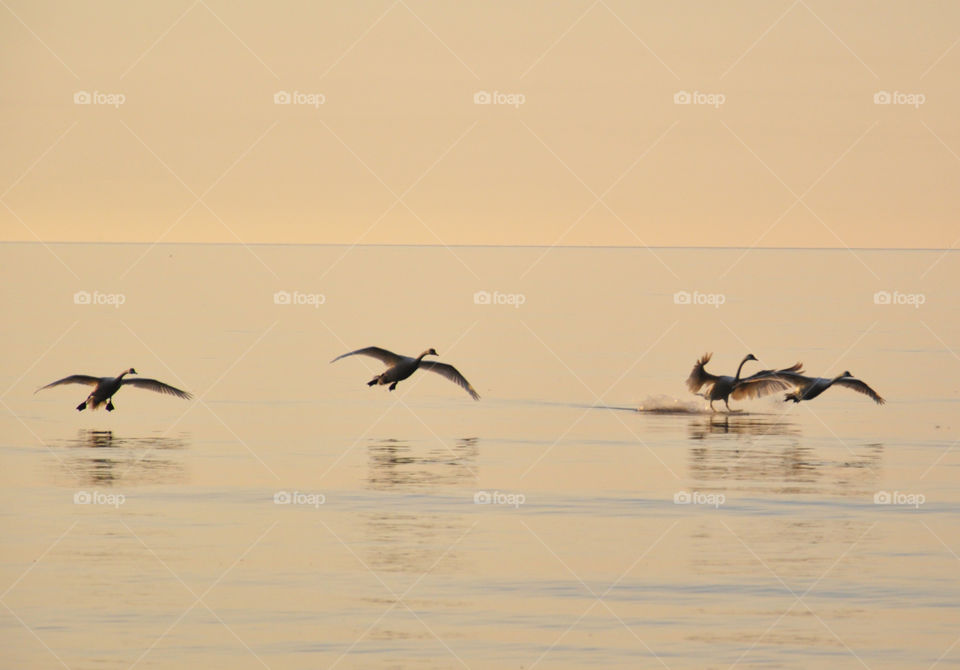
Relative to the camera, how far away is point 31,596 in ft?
72.5

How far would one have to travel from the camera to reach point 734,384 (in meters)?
43.2

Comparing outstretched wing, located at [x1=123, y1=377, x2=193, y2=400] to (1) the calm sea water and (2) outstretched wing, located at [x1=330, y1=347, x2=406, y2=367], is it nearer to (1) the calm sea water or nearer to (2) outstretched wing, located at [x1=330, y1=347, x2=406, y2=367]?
(1) the calm sea water
